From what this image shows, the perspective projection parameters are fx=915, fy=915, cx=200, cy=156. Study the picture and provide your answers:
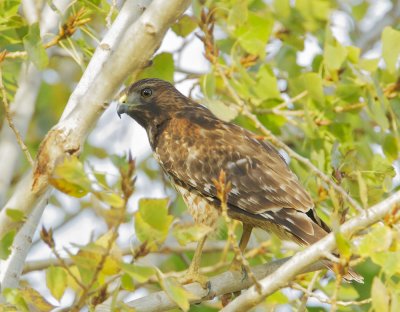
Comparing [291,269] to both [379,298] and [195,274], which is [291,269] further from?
[195,274]

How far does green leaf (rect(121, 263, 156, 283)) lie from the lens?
11.7ft

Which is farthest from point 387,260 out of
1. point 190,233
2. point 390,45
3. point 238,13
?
point 238,13

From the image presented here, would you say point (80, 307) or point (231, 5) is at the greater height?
point (231, 5)

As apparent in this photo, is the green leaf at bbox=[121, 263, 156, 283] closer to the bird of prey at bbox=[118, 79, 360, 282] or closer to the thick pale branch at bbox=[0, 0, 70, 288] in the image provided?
the thick pale branch at bbox=[0, 0, 70, 288]

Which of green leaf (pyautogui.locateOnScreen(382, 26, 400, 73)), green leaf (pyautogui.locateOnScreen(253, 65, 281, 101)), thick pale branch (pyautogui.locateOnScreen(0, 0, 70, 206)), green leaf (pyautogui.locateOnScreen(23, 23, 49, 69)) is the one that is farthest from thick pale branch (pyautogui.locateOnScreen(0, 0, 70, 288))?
green leaf (pyautogui.locateOnScreen(382, 26, 400, 73))

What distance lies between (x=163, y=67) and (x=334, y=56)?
114 centimetres

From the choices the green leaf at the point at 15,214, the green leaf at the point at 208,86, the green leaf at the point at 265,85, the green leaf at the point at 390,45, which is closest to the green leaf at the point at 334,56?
the green leaf at the point at 390,45

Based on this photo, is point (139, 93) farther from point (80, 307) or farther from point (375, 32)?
point (375, 32)

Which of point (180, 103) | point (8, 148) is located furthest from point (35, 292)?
point (180, 103)

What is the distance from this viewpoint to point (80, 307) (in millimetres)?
3734

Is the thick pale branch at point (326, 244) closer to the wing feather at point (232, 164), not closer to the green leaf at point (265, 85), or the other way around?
the wing feather at point (232, 164)

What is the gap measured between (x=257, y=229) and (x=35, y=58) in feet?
7.22

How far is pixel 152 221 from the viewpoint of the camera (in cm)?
358

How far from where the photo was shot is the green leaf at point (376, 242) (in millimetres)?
3635
